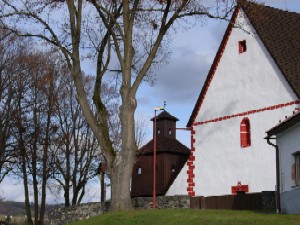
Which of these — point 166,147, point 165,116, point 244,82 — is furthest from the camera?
point 165,116

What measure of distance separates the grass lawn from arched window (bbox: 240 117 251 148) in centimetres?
1320

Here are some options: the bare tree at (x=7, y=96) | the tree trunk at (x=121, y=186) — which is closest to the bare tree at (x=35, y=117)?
the bare tree at (x=7, y=96)

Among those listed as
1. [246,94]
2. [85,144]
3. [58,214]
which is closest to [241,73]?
[246,94]

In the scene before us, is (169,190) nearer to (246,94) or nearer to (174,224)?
(246,94)

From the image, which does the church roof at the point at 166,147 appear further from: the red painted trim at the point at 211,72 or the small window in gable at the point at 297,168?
the small window in gable at the point at 297,168

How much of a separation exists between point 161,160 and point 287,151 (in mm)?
23102

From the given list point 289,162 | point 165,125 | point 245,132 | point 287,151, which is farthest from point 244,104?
point 165,125

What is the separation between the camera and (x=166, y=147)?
46.8 m

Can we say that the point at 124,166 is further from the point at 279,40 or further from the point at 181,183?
the point at 181,183

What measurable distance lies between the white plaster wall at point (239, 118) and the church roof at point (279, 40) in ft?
1.29

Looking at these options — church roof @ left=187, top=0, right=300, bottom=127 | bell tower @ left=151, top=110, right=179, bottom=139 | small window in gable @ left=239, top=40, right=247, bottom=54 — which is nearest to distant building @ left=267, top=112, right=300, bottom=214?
church roof @ left=187, top=0, right=300, bottom=127

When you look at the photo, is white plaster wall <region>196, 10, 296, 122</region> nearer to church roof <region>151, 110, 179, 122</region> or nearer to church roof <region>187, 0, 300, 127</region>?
church roof <region>187, 0, 300, 127</region>

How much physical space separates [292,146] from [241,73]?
11.6 metres

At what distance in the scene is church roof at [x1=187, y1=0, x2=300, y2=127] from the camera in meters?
31.3
